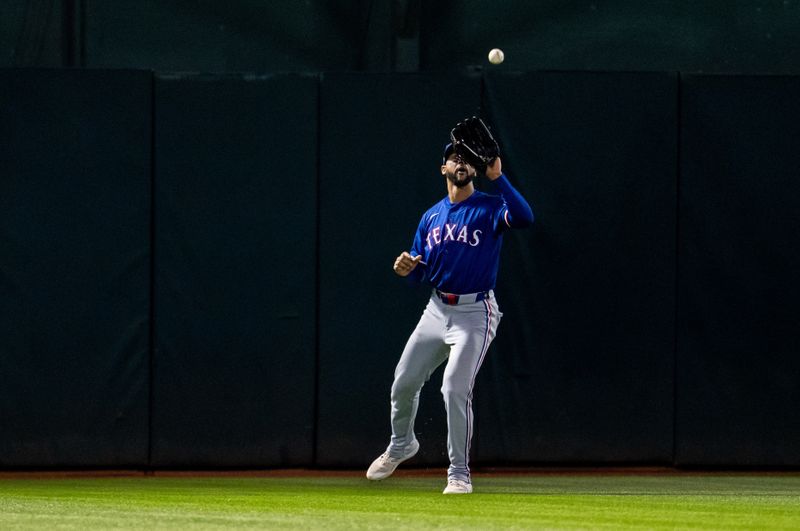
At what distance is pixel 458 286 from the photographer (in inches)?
279

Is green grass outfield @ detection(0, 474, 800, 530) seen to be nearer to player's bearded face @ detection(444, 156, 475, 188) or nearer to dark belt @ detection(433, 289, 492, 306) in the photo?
dark belt @ detection(433, 289, 492, 306)

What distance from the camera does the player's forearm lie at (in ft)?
22.4

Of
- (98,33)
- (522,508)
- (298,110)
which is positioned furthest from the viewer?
(98,33)

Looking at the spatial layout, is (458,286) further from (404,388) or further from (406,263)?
(404,388)

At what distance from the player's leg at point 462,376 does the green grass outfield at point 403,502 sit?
0.80 feet

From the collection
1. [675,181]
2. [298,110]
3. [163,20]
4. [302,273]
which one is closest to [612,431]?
[675,181]

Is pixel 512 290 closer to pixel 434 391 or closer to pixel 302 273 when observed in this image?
pixel 434 391

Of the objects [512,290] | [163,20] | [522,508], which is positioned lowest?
[522,508]

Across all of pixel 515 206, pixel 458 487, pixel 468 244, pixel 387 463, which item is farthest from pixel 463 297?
pixel 387 463

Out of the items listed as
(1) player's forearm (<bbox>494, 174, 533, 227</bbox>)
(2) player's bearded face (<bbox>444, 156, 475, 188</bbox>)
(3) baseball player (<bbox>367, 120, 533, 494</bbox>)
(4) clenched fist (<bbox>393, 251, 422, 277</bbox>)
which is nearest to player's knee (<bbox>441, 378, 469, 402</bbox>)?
(3) baseball player (<bbox>367, 120, 533, 494</bbox>)

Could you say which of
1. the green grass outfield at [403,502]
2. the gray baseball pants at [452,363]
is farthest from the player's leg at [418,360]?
the green grass outfield at [403,502]

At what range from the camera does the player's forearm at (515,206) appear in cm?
684

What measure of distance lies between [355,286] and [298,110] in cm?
121

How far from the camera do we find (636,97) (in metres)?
8.56
